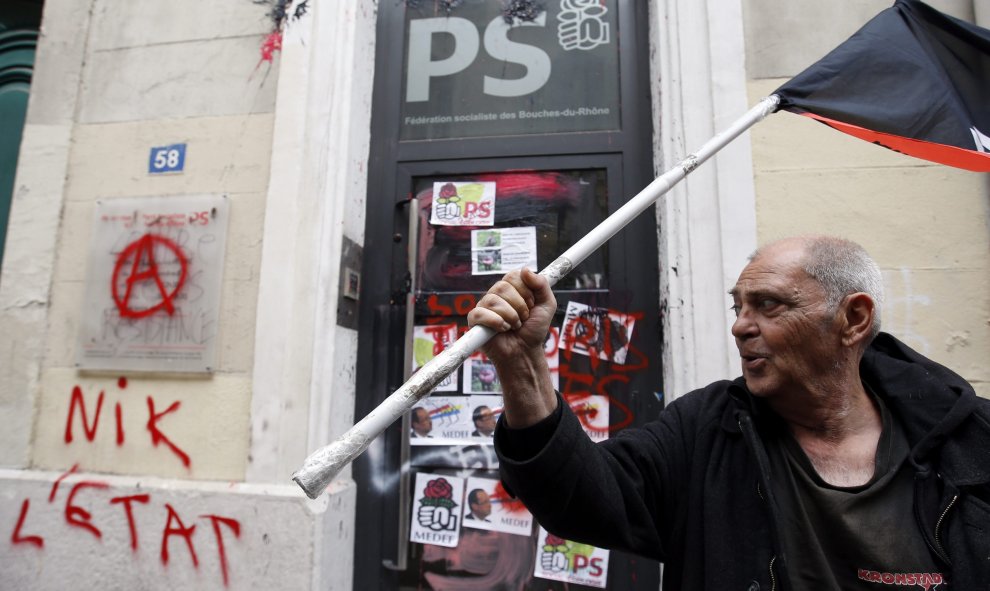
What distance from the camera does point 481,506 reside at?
267 cm

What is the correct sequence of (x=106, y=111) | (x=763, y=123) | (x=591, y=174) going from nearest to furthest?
(x=763, y=123) < (x=591, y=174) < (x=106, y=111)

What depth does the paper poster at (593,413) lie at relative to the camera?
2613 mm

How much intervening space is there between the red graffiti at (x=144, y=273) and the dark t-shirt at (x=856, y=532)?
2.72 metres

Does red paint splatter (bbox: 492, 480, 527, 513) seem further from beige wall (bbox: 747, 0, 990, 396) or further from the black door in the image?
beige wall (bbox: 747, 0, 990, 396)

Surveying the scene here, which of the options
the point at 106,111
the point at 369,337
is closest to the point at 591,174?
the point at 369,337

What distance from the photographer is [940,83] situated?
1.74m

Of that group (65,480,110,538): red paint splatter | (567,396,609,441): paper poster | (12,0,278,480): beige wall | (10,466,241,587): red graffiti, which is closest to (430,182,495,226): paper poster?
(12,0,278,480): beige wall

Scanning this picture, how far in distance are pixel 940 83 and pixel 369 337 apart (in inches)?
97.0

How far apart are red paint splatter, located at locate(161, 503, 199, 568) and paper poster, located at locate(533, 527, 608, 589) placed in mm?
1537

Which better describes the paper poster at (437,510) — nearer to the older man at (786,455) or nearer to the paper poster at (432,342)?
the paper poster at (432,342)

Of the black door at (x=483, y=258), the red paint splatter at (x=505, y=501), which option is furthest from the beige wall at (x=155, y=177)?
the red paint splatter at (x=505, y=501)

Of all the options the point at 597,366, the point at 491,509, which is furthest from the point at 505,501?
the point at 597,366

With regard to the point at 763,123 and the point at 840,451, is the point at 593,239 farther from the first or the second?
the point at 763,123

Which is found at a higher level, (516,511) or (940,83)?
(940,83)
